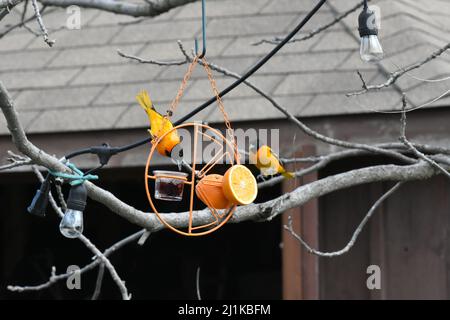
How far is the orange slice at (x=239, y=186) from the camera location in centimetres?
254

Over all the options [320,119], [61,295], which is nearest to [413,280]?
[320,119]

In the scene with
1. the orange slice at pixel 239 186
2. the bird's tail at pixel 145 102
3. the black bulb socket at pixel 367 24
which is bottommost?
the orange slice at pixel 239 186

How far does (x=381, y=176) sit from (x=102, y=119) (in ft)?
6.35

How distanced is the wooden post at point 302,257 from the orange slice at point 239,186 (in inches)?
81.3

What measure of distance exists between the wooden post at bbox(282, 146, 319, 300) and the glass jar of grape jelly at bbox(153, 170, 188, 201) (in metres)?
2.02

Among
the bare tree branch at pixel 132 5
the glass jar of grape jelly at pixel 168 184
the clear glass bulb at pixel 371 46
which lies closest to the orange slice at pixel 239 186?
the glass jar of grape jelly at pixel 168 184

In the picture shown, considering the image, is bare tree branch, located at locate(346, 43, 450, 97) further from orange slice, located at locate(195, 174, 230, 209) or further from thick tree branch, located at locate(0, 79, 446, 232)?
orange slice, located at locate(195, 174, 230, 209)

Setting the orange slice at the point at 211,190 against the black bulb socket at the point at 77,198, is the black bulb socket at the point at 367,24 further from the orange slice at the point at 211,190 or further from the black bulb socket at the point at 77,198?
the black bulb socket at the point at 77,198

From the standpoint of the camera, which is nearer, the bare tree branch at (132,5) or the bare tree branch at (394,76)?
the bare tree branch at (394,76)

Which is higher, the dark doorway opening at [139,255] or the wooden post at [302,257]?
the dark doorway opening at [139,255]

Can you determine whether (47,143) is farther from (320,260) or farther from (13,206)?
(13,206)

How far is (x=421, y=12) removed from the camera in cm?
534

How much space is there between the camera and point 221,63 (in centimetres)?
507

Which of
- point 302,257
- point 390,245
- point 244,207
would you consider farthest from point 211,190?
point 390,245
